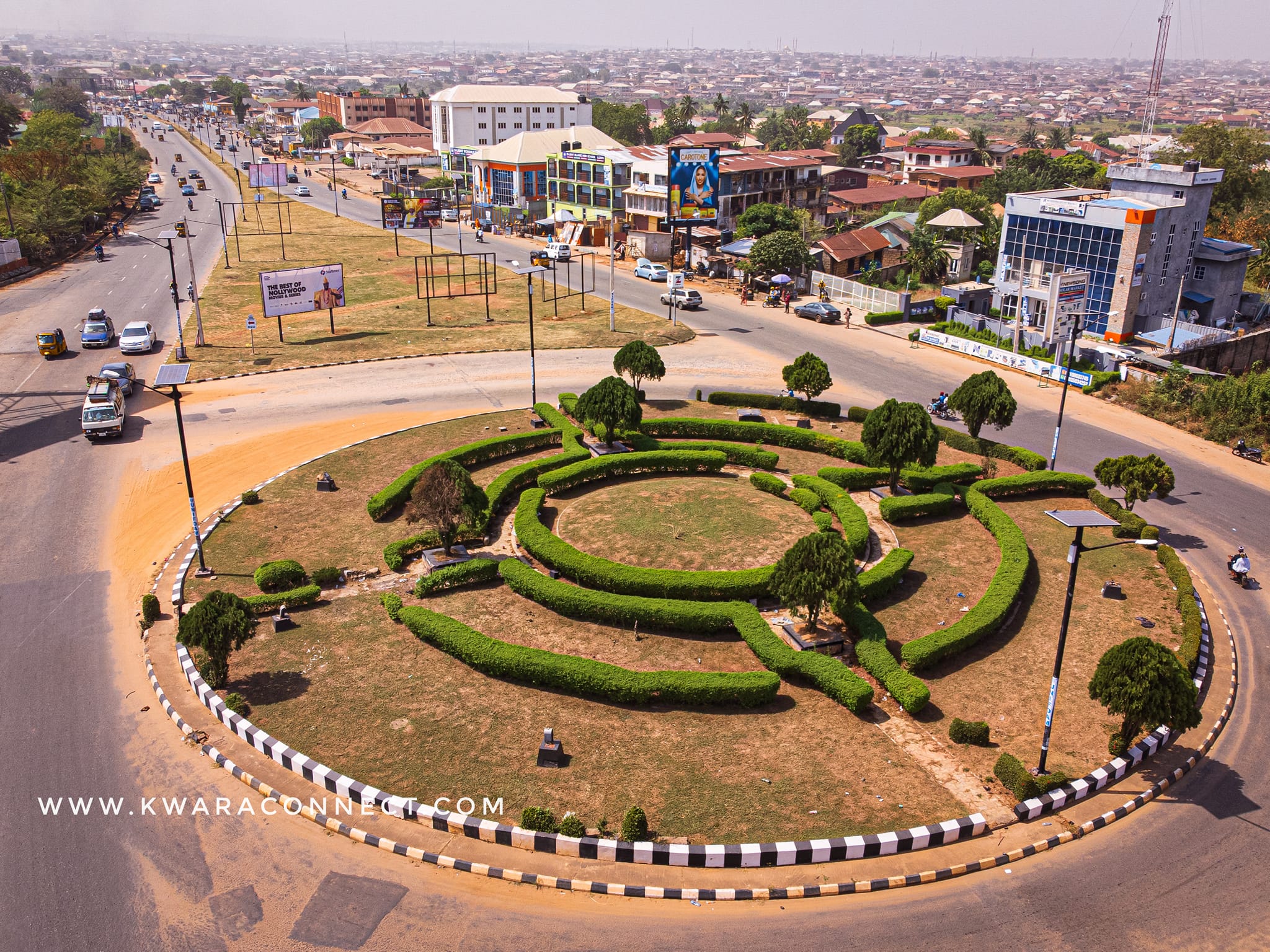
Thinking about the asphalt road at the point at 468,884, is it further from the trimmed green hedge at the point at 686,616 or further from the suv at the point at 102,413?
the trimmed green hedge at the point at 686,616

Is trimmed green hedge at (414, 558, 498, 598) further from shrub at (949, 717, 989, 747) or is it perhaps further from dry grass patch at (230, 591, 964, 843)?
shrub at (949, 717, 989, 747)

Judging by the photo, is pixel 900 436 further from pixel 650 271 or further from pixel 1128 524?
pixel 650 271

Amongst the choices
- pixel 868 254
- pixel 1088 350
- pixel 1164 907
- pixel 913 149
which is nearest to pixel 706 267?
pixel 868 254

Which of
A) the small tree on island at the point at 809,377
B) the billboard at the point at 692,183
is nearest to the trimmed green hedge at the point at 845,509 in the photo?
the small tree on island at the point at 809,377

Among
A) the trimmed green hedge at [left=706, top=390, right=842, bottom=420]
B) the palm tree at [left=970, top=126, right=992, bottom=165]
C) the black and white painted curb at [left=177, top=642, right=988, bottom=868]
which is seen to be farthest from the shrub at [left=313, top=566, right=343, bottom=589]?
the palm tree at [left=970, top=126, right=992, bottom=165]

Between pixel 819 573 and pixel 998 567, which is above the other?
pixel 819 573

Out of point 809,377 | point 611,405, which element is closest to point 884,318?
point 809,377
